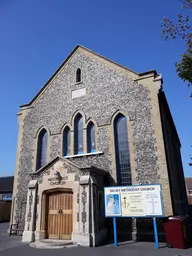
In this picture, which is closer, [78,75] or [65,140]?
[65,140]

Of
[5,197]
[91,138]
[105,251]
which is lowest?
[105,251]

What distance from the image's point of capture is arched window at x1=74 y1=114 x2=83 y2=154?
48.0 feet

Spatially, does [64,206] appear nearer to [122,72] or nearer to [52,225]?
[52,225]

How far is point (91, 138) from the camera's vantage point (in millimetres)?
14508

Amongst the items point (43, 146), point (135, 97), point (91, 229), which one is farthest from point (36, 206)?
point (135, 97)

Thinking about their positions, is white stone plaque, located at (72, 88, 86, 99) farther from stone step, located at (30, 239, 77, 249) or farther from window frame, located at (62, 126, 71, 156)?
stone step, located at (30, 239, 77, 249)

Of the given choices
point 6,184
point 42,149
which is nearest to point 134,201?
point 42,149

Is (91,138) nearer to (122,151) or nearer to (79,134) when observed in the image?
(79,134)

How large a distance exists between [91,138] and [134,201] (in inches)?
227

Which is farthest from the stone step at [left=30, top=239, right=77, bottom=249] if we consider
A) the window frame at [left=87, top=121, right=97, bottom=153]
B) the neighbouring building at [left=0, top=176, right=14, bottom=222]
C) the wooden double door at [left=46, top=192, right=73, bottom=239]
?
the neighbouring building at [left=0, top=176, right=14, bottom=222]

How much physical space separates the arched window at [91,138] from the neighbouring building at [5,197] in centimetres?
1710

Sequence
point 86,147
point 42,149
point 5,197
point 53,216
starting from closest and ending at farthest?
point 53,216, point 86,147, point 42,149, point 5,197

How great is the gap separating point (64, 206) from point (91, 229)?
230 cm

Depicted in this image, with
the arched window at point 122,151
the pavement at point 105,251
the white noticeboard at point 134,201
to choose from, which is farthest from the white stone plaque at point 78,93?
the pavement at point 105,251
